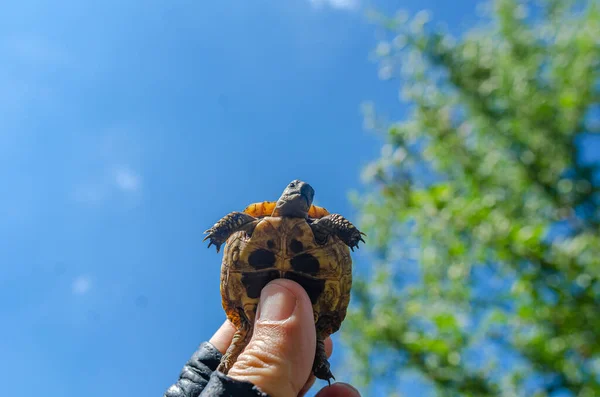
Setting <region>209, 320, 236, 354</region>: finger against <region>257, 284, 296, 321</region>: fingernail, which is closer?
<region>257, 284, 296, 321</region>: fingernail

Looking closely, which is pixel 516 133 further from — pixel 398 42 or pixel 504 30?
pixel 398 42

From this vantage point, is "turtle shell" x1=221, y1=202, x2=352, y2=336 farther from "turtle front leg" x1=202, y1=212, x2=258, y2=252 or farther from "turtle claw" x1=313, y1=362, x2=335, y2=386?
"turtle claw" x1=313, y1=362, x2=335, y2=386

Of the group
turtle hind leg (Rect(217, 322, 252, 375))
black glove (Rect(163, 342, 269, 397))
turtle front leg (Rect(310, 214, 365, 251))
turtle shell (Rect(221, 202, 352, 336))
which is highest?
turtle front leg (Rect(310, 214, 365, 251))

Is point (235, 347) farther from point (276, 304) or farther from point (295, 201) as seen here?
point (295, 201)

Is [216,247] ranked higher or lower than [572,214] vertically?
lower

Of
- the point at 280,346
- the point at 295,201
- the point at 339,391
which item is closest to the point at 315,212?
the point at 295,201

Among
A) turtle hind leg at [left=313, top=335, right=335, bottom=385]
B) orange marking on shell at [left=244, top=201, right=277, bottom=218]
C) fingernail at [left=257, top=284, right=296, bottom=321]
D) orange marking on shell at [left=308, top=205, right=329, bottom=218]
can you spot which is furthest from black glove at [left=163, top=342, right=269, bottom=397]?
orange marking on shell at [left=308, top=205, right=329, bottom=218]

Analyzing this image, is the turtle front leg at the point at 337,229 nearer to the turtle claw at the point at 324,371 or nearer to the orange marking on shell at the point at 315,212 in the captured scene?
the orange marking on shell at the point at 315,212

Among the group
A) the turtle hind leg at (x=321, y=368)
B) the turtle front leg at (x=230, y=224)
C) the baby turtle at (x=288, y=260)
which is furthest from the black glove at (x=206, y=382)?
the turtle front leg at (x=230, y=224)

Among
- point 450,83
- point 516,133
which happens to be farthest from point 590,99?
point 450,83
